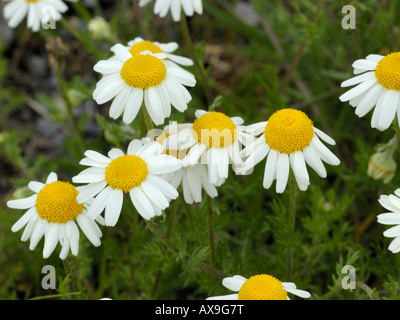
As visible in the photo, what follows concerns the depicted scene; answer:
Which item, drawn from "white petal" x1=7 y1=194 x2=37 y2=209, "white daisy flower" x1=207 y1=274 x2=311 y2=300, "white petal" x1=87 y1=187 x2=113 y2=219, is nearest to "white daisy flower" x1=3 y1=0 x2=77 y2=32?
"white petal" x1=7 y1=194 x2=37 y2=209

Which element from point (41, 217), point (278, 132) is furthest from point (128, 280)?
point (278, 132)

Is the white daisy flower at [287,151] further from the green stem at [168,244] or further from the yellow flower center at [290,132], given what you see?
the green stem at [168,244]

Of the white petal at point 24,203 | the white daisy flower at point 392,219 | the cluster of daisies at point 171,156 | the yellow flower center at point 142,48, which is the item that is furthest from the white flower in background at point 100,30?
the white daisy flower at point 392,219

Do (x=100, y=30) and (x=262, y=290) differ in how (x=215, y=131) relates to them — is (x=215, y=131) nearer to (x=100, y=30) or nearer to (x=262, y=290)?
(x=262, y=290)

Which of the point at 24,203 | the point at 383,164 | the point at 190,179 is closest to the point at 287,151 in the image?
the point at 190,179

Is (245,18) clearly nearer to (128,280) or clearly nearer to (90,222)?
(128,280)

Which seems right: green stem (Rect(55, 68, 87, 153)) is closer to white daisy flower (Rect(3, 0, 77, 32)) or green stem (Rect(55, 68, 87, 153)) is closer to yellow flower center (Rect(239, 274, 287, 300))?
white daisy flower (Rect(3, 0, 77, 32))

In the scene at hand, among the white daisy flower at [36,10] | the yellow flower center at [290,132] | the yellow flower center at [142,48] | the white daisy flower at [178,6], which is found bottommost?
the yellow flower center at [290,132]
